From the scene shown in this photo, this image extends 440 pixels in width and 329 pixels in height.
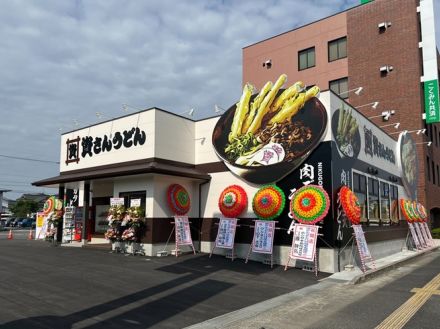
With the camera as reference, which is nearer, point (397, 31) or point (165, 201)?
point (165, 201)

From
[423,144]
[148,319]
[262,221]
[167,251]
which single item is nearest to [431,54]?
Answer: [423,144]

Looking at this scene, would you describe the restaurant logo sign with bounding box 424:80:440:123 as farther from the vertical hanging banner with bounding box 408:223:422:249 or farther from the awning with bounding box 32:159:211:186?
the awning with bounding box 32:159:211:186

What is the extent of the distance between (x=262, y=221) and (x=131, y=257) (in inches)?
189

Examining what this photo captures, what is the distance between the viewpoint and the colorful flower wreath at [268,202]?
13062 mm

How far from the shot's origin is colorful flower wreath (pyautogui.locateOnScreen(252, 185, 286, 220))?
42.9ft

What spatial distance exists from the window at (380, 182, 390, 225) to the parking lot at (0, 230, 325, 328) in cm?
758

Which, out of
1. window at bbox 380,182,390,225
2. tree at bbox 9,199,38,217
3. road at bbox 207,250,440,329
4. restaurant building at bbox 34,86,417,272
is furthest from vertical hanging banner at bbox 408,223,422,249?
tree at bbox 9,199,38,217

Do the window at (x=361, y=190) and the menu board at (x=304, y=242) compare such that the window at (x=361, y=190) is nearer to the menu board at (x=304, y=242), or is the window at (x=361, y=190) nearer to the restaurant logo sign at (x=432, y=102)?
the menu board at (x=304, y=242)

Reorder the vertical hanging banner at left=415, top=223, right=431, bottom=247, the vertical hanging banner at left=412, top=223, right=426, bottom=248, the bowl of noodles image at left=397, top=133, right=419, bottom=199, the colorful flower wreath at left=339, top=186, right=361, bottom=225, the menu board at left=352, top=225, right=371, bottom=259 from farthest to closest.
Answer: the vertical hanging banner at left=415, top=223, right=431, bottom=247 → the bowl of noodles image at left=397, top=133, right=419, bottom=199 → the vertical hanging banner at left=412, top=223, right=426, bottom=248 → the menu board at left=352, top=225, right=371, bottom=259 → the colorful flower wreath at left=339, top=186, right=361, bottom=225

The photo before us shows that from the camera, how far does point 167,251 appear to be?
14461 millimetres

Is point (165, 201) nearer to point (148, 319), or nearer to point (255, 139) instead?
point (255, 139)

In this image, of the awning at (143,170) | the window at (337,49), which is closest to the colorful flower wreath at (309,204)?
the awning at (143,170)

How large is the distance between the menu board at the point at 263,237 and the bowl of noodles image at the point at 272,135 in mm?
1542

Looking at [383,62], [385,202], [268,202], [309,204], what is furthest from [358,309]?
[383,62]
